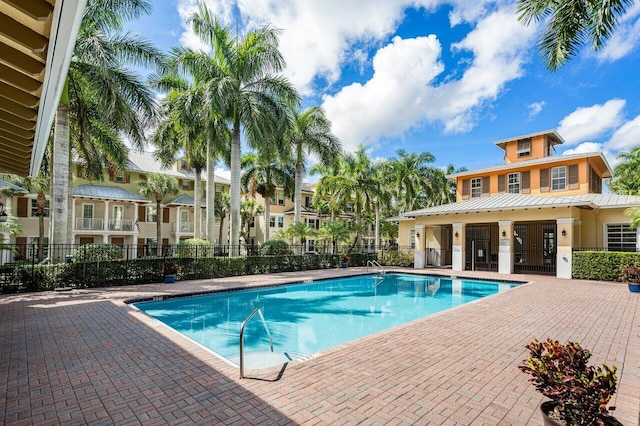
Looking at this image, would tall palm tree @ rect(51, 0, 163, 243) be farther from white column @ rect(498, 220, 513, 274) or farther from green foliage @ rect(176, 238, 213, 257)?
white column @ rect(498, 220, 513, 274)

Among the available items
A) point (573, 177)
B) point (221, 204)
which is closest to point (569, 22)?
point (573, 177)

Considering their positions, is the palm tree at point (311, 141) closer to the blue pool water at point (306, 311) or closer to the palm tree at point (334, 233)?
the palm tree at point (334, 233)

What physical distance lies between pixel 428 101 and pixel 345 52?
853 cm

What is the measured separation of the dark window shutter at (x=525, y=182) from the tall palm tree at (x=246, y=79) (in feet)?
55.3

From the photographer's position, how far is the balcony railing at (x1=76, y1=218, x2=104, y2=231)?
27391mm

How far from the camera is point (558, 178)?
72.6 ft

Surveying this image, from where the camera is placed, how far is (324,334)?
30.2 feet

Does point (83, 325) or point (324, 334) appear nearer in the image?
point (83, 325)

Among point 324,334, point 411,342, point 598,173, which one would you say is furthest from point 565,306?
point 598,173

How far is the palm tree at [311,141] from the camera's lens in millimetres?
24594

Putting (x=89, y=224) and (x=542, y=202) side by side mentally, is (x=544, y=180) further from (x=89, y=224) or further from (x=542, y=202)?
(x=89, y=224)

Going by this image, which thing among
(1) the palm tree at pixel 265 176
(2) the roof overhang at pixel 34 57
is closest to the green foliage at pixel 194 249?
(1) the palm tree at pixel 265 176

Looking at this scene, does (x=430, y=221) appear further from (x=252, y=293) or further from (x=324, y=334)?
(x=324, y=334)

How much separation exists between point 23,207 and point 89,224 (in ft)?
14.7
